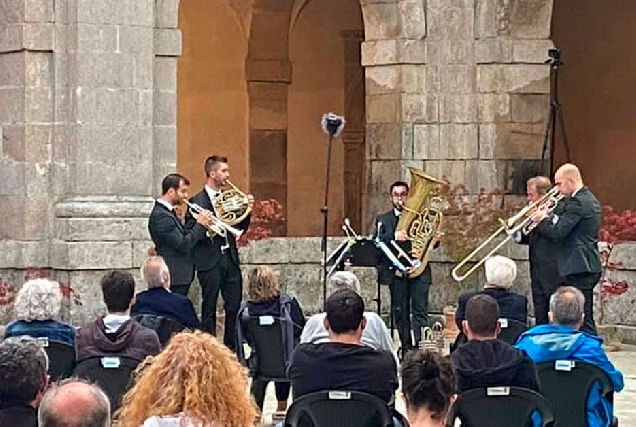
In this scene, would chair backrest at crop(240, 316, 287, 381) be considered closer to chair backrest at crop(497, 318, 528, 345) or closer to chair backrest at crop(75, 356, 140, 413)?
chair backrest at crop(497, 318, 528, 345)

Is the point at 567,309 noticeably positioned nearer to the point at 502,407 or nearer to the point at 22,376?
the point at 502,407

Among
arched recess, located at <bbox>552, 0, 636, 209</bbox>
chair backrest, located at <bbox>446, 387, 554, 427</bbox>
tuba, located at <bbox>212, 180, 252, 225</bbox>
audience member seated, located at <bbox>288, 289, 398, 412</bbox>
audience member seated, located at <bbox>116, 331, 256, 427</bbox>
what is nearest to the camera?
audience member seated, located at <bbox>116, 331, 256, 427</bbox>

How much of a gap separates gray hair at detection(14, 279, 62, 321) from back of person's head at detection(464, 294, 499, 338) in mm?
2089

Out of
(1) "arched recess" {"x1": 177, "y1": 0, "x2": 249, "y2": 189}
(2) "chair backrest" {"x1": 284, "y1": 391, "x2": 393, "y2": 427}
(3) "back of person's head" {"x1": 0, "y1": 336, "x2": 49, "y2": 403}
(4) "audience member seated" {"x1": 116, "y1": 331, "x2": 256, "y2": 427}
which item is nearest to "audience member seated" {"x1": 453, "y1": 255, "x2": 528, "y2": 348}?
(2) "chair backrest" {"x1": 284, "y1": 391, "x2": 393, "y2": 427}

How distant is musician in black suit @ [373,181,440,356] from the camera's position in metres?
14.2

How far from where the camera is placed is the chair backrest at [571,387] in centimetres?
771

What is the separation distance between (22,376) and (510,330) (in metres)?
4.17

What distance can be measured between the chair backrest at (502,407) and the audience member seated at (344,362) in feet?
1.19

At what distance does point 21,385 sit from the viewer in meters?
5.91

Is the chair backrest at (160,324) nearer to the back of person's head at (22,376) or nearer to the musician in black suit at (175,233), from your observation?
the back of person's head at (22,376)

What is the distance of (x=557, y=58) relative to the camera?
16359 millimetres

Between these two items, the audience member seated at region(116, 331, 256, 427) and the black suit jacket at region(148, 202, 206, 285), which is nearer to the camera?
the audience member seated at region(116, 331, 256, 427)

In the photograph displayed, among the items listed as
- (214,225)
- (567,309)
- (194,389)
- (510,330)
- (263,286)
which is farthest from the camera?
(214,225)

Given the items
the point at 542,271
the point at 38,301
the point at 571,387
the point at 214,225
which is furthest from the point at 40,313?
the point at 542,271
